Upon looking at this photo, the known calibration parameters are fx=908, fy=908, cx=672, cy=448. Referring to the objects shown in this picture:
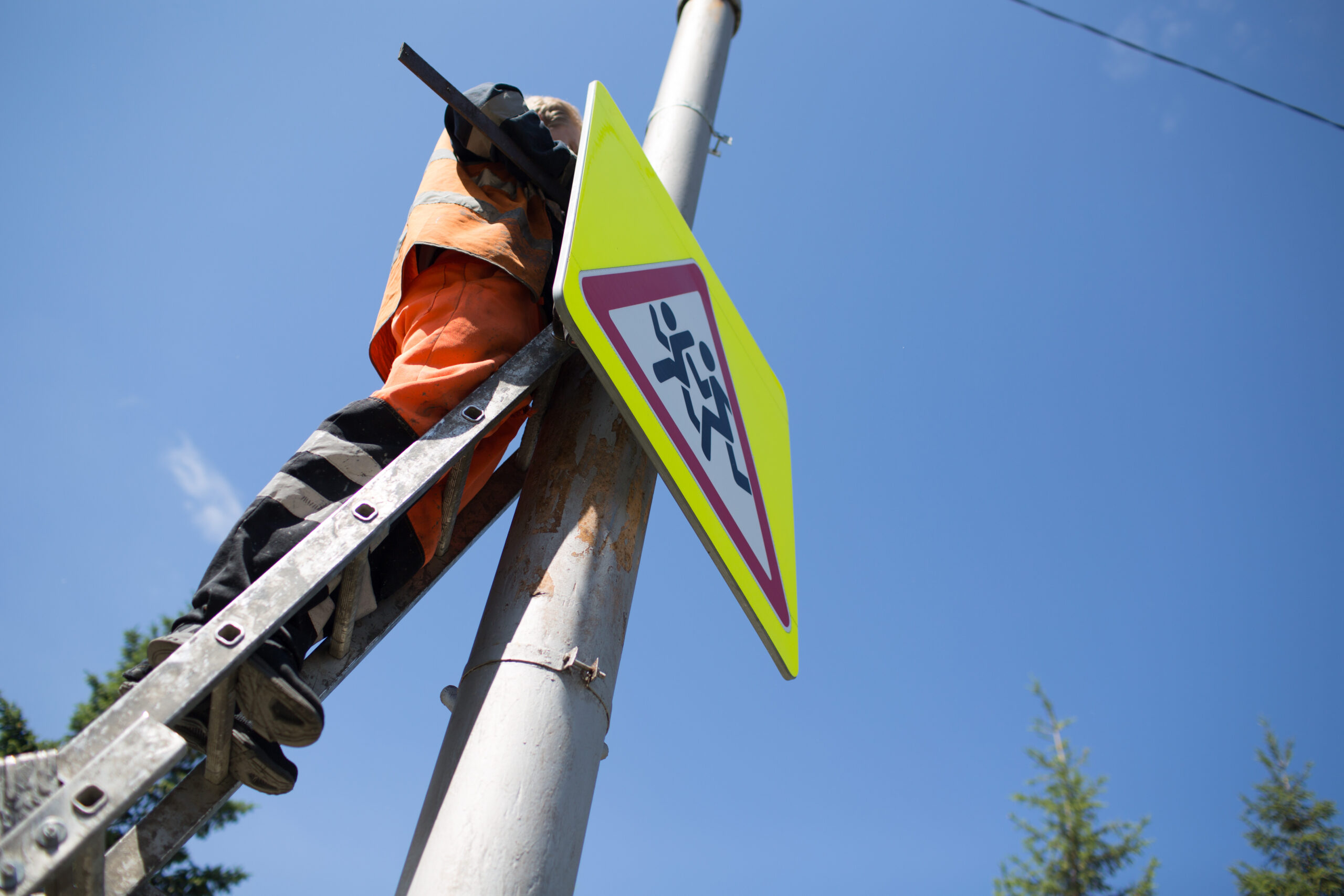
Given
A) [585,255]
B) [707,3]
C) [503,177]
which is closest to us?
[585,255]

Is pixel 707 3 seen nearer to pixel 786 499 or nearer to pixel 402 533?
pixel 786 499

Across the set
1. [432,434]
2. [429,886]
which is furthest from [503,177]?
[429,886]

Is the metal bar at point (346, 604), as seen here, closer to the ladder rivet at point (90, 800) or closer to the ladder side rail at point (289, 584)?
the ladder side rail at point (289, 584)

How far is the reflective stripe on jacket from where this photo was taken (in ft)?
6.86

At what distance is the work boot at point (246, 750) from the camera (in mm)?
1459

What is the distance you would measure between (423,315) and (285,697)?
0.91m

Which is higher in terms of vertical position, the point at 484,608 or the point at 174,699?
the point at 484,608

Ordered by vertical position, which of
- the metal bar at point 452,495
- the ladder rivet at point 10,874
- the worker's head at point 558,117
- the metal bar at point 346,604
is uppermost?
the worker's head at point 558,117

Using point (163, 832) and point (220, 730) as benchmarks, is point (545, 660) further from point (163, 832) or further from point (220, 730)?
point (163, 832)

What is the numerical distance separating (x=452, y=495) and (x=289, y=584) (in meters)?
0.46

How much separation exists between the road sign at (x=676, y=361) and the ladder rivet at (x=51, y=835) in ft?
3.10

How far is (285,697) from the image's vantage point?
138 centimetres

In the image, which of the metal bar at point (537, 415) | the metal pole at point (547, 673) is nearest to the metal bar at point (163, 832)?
the metal pole at point (547, 673)

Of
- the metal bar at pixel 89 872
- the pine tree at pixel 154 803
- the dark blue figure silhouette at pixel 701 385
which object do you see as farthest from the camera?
the pine tree at pixel 154 803
